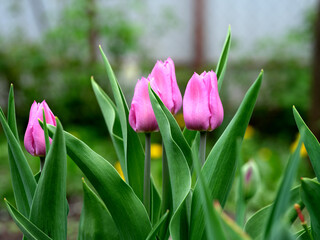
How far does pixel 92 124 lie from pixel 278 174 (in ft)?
7.10

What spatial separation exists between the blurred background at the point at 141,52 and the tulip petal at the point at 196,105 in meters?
2.84

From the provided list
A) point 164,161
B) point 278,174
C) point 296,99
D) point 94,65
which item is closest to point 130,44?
point 94,65

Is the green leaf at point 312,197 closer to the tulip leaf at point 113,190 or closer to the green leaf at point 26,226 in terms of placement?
the tulip leaf at point 113,190

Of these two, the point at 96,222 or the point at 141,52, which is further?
the point at 141,52

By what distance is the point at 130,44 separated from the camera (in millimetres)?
4336

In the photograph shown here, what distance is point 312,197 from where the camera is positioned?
56 centimetres

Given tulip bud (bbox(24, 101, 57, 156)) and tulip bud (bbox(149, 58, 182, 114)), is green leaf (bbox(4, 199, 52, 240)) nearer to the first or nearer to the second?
tulip bud (bbox(24, 101, 57, 156))

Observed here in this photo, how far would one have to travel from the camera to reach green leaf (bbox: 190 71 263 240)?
572mm

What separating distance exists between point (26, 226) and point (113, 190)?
0.38 feet

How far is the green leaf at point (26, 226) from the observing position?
22.1 inches

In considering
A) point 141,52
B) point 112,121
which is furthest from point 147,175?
point 141,52

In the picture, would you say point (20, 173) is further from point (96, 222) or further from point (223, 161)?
point (223, 161)

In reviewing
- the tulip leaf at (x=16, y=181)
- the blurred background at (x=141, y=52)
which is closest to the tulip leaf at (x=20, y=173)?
the tulip leaf at (x=16, y=181)

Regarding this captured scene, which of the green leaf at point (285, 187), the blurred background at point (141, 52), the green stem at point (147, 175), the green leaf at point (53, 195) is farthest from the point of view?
the blurred background at point (141, 52)
